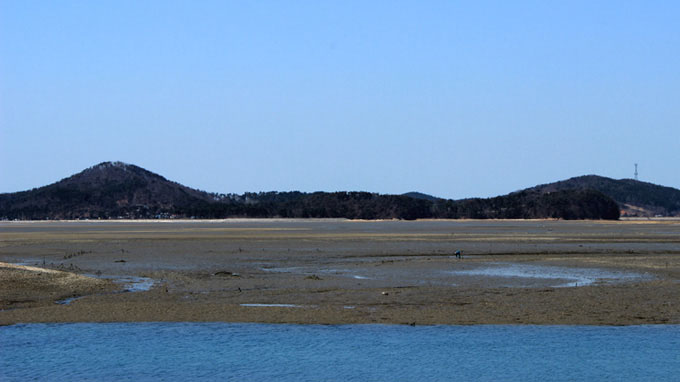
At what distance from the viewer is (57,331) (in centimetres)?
2042

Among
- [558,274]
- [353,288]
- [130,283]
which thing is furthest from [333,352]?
[558,274]

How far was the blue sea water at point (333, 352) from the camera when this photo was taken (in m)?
16.1

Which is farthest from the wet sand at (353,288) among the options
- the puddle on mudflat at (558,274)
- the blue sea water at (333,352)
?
the blue sea water at (333,352)

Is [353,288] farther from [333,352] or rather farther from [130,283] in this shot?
[333,352]

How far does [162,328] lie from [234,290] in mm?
7569

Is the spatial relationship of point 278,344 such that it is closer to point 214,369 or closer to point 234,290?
point 214,369

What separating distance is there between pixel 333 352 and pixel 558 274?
18327 mm

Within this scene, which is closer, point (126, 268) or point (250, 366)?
point (250, 366)

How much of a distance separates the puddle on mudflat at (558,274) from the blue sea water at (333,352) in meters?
10.2

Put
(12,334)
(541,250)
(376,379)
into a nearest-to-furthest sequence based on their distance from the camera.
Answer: (376,379), (12,334), (541,250)

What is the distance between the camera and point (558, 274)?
3381cm

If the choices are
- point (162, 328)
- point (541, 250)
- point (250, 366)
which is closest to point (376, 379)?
point (250, 366)

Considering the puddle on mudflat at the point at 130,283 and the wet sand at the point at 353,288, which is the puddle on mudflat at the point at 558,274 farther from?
the puddle on mudflat at the point at 130,283

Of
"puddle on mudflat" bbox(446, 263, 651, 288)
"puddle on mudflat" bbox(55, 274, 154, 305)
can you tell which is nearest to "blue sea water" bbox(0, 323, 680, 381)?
"puddle on mudflat" bbox(55, 274, 154, 305)
